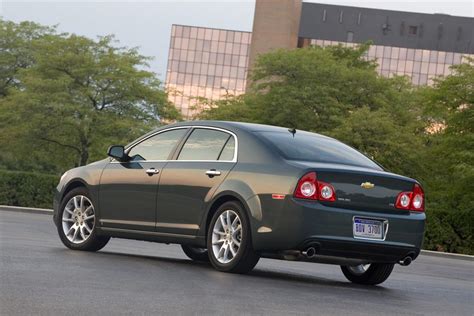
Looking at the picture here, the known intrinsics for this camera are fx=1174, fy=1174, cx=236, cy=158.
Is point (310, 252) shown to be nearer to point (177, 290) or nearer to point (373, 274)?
point (373, 274)

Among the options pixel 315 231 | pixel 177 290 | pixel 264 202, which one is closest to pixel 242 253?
pixel 264 202

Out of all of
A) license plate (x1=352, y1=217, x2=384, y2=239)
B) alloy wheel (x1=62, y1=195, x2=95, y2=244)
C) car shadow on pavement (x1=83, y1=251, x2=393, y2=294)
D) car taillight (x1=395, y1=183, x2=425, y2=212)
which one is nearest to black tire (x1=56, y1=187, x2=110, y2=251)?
alloy wheel (x1=62, y1=195, x2=95, y2=244)

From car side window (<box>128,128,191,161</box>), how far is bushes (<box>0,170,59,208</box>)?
30339 millimetres

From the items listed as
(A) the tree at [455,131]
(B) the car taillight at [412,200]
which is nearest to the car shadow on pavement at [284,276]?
(B) the car taillight at [412,200]

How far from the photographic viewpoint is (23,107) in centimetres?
5506

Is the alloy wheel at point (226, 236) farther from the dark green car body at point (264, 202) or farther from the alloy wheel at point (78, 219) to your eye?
the alloy wheel at point (78, 219)

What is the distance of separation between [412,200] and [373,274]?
43.8 inches

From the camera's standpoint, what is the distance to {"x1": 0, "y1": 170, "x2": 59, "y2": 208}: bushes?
43.3 m

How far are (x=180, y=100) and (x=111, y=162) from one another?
126001 millimetres

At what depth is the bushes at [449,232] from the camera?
35781 mm

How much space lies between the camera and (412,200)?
38.9 ft

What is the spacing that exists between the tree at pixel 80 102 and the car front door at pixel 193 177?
4153cm

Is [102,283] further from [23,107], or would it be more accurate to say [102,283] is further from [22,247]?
[23,107]

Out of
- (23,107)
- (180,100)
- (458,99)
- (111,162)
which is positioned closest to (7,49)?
(23,107)
